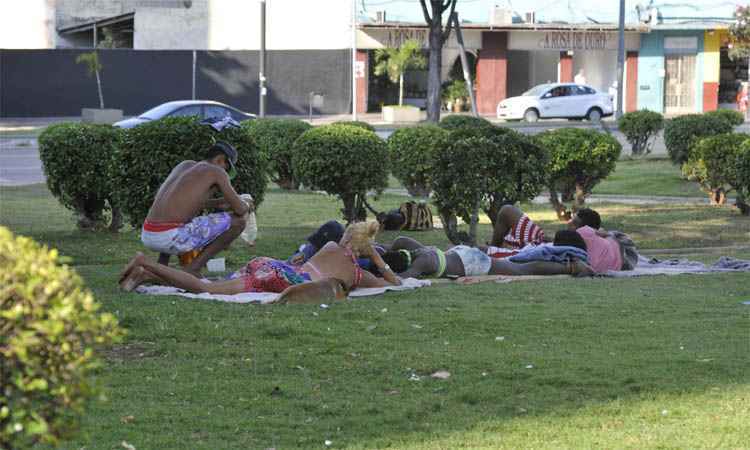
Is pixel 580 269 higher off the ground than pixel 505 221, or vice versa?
pixel 505 221

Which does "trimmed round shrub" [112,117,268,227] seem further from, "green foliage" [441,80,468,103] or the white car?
"green foliage" [441,80,468,103]

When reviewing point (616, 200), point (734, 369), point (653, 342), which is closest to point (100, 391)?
point (734, 369)

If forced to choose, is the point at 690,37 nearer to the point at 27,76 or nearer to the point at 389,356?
the point at 27,76

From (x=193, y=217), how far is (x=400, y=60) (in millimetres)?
35787

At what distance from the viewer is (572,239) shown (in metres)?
11.1

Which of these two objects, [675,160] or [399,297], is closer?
[399,297]

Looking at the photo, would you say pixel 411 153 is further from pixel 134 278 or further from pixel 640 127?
pixel 640 127

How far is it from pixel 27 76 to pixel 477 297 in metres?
37.8

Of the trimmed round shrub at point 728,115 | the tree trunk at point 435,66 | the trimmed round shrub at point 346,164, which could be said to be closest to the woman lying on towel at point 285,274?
the trimmed round shrub at point 346,164

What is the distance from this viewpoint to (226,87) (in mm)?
47188

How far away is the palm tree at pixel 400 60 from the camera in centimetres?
4566

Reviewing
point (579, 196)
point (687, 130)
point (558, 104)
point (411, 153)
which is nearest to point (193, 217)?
point (411, 153)

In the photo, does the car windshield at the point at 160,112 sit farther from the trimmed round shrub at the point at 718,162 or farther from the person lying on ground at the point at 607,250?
the person lying on ground at the point at 607,250

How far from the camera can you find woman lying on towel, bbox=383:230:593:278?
35.0 ft
